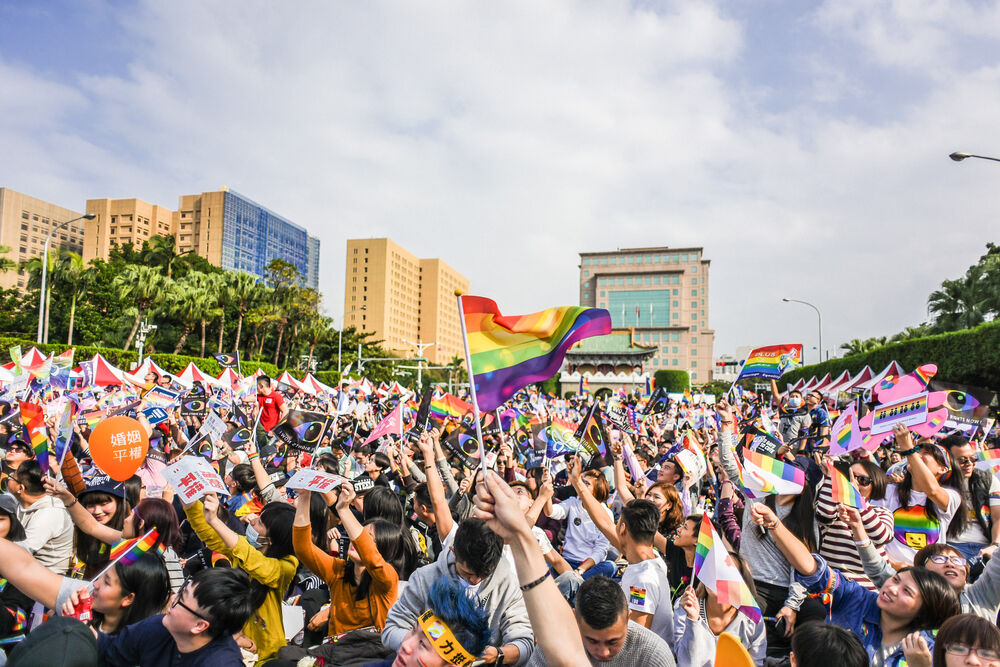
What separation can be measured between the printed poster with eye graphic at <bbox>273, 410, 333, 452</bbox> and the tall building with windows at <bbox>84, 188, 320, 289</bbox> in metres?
109

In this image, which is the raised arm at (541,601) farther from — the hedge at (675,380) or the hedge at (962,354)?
the hedge at (675,380)

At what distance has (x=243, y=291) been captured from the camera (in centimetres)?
4697

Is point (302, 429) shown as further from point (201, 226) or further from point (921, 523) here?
point (201, 226)

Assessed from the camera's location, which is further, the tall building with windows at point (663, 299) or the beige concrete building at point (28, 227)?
the tall building with windows at point (663, 299)

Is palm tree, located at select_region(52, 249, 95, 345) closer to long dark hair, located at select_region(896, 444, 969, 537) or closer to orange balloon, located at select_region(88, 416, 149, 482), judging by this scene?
orange balloon, located at select_region(88, 416, 149, 482)

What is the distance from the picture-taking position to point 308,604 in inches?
186

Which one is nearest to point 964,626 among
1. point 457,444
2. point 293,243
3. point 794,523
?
point 794,523

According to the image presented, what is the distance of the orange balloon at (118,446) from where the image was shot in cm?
494

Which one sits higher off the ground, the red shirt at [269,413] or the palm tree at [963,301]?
the palm tree at [963,301]

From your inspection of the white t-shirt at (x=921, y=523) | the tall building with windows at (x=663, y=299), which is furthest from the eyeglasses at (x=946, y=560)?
the tall building with windows at (x=663, y=299)

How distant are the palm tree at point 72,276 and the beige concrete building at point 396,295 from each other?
9096 cm

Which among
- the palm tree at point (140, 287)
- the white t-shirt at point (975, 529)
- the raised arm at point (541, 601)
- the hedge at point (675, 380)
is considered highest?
the palm tree at point (140, 287)

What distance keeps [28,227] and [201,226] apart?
29929 mm

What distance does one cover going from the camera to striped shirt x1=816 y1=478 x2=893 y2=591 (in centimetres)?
418
